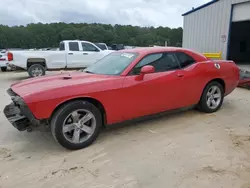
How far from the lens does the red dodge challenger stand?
330 centimetres

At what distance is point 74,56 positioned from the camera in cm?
1188

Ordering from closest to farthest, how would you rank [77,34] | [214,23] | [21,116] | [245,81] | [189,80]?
[21,116] < [189,80] < [245,81] < [214,23] < [77,34]

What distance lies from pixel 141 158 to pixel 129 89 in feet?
3.79

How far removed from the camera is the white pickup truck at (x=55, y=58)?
10.6 m

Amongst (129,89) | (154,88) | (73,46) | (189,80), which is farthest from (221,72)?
(73,46)

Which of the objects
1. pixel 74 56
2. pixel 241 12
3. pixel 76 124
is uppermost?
pixel 241 12

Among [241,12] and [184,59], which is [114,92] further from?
[241,12]

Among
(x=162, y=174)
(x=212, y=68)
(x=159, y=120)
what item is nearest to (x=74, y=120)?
(x=162, y=174)

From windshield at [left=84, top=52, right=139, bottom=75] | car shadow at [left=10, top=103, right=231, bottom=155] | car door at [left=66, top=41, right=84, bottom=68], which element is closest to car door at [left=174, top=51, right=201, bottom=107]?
car shadow at [left=10, top=103, right=231, bottom=155]

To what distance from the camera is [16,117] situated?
3.48 m

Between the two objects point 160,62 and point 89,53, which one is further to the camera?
point 89,53

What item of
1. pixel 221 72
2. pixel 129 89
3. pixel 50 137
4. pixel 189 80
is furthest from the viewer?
pixel 221 72

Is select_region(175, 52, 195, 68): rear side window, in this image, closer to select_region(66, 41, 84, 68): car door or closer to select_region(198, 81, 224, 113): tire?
select_region(198, 81, 224, 113): tire

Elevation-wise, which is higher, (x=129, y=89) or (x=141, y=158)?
(x=129, y=89)
